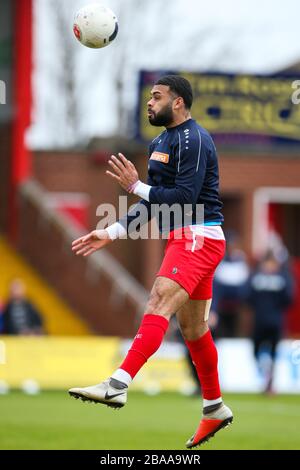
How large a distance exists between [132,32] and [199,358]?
35.1 m

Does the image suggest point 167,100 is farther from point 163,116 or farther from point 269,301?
point 269,301

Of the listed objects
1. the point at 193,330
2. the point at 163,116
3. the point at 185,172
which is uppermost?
the point at 163,116

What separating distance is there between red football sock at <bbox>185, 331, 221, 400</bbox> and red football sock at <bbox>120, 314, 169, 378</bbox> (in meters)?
0.53

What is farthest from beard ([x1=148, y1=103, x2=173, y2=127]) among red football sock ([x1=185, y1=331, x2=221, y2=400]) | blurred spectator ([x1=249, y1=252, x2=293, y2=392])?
blurred spectator ([x1=249, y1=252, x2=293, y2=392])

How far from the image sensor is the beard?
8898mm

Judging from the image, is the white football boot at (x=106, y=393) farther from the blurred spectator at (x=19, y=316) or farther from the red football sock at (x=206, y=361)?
the blurred spectator at (x=19, y=316)

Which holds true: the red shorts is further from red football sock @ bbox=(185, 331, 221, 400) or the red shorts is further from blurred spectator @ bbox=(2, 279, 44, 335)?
blurred spectator @ bbox=(2, 279, 44, 335)

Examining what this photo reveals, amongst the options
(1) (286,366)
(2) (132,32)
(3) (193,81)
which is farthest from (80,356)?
(2) (132,32)

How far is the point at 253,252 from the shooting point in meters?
27.2

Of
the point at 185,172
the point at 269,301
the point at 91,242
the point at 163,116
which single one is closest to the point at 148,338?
the point at 91,242

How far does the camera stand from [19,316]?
18875 mm

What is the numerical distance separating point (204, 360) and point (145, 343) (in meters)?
0.74
